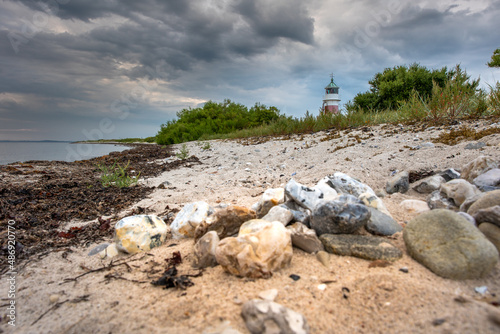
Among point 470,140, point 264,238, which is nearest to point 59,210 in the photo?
point 264,238

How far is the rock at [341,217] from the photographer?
192 centimetres

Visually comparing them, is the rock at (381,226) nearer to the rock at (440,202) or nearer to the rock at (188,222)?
the rock at (440,202)

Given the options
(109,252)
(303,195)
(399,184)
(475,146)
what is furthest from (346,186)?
(475,146)

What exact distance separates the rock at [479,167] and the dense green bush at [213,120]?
1477 cm

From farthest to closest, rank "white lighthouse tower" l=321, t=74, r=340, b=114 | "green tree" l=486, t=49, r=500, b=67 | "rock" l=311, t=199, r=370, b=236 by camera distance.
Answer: "white lighthouse tower" l=321, t=74, r=340, b=114 → "green tree" l=486, t=49, r=500, b=67 → "rock" l=311, t=199, r=370, b=236

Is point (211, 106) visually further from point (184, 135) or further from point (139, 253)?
point (139, 253)

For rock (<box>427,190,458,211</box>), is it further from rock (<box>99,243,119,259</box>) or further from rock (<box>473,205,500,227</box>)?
rock (<box>99,243,119,259</box>)

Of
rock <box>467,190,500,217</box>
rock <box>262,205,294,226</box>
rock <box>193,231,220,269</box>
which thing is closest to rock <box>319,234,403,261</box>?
rock <box>262,205,294,226</box>

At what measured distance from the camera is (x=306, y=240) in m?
1.87

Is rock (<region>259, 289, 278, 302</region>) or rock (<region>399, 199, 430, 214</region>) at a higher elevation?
rock (<region>399, 199, 430, 214</region>)

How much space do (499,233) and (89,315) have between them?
7.85 feet

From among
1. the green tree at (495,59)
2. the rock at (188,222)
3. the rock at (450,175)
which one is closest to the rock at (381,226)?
the rock at (188,222)

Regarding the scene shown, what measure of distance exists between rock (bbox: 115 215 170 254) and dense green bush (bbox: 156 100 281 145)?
14.6 m

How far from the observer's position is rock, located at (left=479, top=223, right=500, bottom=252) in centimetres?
158
